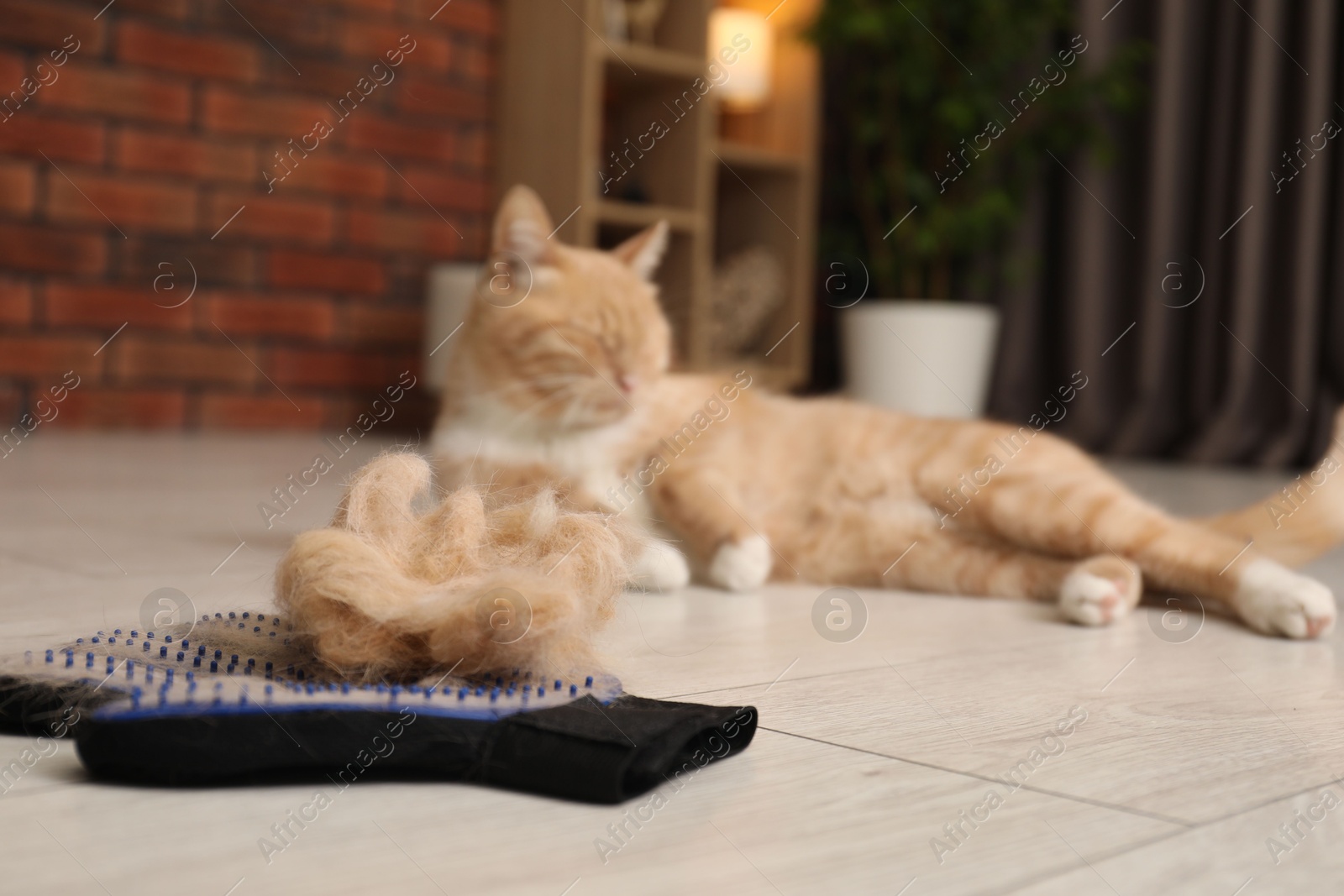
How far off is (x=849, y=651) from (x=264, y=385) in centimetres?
303

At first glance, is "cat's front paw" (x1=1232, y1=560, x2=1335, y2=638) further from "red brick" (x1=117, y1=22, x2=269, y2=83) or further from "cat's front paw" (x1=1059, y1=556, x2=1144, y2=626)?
"red brick" (x1=117, y1=22, x2=269, y2=83)

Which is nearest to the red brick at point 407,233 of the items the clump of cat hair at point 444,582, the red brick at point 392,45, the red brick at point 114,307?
the red brick at point 392,45

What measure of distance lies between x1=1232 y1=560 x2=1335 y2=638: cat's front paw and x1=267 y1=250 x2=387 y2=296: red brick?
3.14 metres

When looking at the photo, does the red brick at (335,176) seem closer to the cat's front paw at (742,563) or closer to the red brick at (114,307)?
the red brick at (114,307)

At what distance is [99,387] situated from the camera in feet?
11.5

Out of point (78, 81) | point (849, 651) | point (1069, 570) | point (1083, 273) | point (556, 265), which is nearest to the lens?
point (849, 651)

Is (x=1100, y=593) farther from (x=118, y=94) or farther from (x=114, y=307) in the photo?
(x=118, y=94)

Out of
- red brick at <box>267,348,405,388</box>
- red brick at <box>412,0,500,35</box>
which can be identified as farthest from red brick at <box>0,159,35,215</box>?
red brick at <box>412,0,500,35</box>

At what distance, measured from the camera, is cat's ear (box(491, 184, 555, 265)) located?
1.64 m

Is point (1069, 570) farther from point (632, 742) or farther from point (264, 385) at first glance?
point (264, 385)

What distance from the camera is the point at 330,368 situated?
3920 millimetres

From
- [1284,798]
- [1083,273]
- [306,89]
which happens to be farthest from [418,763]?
[1083,273]

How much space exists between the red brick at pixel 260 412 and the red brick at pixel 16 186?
72 cm

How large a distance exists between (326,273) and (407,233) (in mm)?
317
